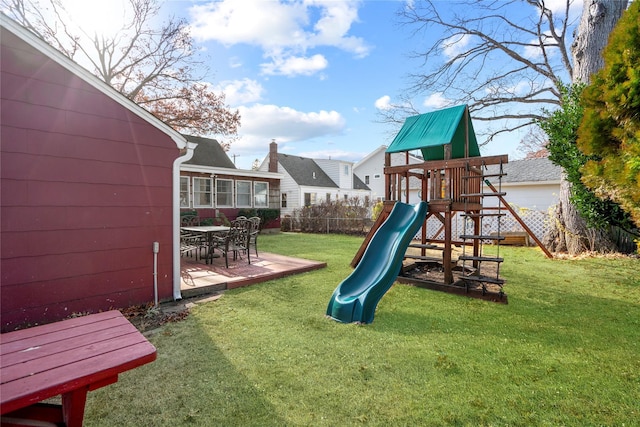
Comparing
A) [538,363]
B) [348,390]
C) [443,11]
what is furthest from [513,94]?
[348,390]

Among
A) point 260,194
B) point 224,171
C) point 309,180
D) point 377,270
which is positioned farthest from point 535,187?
point 224,171

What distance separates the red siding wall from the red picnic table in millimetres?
2119

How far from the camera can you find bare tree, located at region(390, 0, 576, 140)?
12.5m

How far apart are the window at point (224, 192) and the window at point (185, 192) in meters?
1.45

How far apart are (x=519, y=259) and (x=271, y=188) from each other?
1194cm

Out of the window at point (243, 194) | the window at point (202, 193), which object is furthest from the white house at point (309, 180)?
the window at point (202, 193)

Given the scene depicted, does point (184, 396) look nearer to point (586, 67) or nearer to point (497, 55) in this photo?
point (586, 67)

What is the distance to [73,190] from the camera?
144 inches

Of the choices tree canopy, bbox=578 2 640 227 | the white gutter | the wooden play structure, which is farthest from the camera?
the white gutter

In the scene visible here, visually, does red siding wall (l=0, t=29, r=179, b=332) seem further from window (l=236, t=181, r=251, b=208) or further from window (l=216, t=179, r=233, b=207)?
window (l=236, t=181, r=251, b=208)

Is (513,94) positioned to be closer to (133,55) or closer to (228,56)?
(228,56)

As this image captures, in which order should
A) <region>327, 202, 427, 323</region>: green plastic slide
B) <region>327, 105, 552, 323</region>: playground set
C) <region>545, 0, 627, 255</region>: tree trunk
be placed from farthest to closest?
<region>545, 0, 627, 255</region>: tree trunk → <region>327, 105, 552, 323</region>: playground set → <region>327, 202, 427, 323</region>: green plastic slide

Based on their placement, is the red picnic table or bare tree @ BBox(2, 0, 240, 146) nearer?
the red picnic table

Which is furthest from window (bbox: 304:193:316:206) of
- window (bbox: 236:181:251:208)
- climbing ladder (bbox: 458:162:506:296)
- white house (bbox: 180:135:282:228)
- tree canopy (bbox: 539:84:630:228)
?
tree canopy (bbox: 539:84:630:228)
